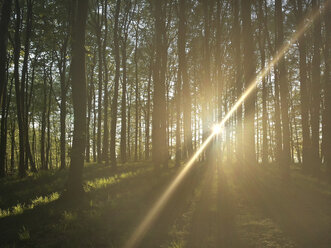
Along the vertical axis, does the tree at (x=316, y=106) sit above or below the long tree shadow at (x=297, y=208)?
above

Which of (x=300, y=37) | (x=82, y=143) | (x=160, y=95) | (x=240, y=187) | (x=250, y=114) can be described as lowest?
(x=240, y=187)

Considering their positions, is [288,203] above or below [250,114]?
below

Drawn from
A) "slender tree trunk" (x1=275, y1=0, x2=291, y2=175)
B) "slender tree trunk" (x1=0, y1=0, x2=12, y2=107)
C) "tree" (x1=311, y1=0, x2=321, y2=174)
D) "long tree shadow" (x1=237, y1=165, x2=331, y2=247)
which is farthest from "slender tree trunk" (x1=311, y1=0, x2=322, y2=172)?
"slender tree trunk" (x1=0, y1=0, x2=12, y2=107)

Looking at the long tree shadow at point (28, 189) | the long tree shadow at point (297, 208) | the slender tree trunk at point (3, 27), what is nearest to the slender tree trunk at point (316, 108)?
the long tree shadow at point (297, 208)

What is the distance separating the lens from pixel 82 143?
7.84 metres

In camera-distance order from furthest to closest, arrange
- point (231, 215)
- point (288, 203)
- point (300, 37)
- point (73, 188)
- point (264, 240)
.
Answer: point (300, 37), point (73, 188), point (288, 203), point (231, 215), point (264, 240)

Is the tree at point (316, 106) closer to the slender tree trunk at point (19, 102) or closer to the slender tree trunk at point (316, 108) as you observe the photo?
the slender tree trunk at point (316, 108)

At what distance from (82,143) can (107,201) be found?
1921 millimetres

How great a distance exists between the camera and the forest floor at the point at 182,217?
470 centimetres

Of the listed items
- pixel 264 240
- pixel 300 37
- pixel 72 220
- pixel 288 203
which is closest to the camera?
pixel 264 240

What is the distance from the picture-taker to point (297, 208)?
659 cm

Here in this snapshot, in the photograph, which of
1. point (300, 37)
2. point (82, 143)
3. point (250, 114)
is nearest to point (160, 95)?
point (250, 114)

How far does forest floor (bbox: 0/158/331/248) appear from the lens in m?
4.70

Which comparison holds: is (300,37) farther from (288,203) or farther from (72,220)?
(72,220)
